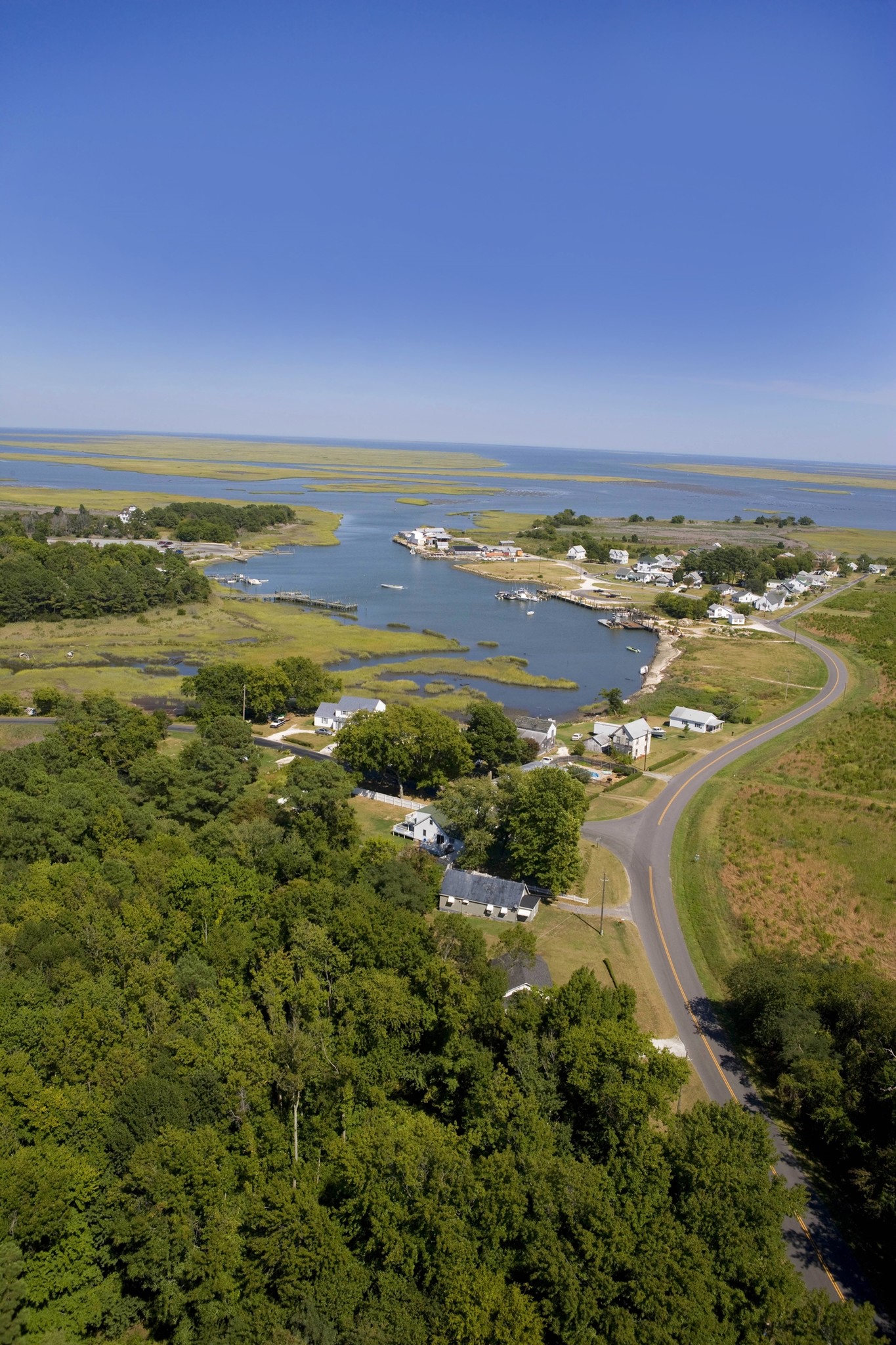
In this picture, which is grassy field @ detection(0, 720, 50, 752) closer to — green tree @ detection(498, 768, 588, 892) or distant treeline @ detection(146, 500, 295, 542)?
green tree @ detection(498, 768, 588, 892)

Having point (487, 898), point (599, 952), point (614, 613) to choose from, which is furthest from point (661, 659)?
point (599, 952)

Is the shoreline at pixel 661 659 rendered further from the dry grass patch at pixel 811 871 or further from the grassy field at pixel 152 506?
the grassy field at pixel 152 506

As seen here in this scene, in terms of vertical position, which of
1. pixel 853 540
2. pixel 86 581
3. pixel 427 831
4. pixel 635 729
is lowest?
pixel 427 831

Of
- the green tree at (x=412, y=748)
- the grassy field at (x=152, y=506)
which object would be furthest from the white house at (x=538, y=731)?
the grassy field at (x=152, y=506)

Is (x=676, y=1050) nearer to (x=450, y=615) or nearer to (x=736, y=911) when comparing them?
(x=736, y=911)

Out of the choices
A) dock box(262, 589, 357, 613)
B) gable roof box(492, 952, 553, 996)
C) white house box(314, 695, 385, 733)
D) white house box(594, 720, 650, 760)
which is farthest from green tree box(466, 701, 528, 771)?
dock box(262, 589, 357, 613)

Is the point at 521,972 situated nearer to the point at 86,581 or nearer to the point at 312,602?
the point at 312,602
